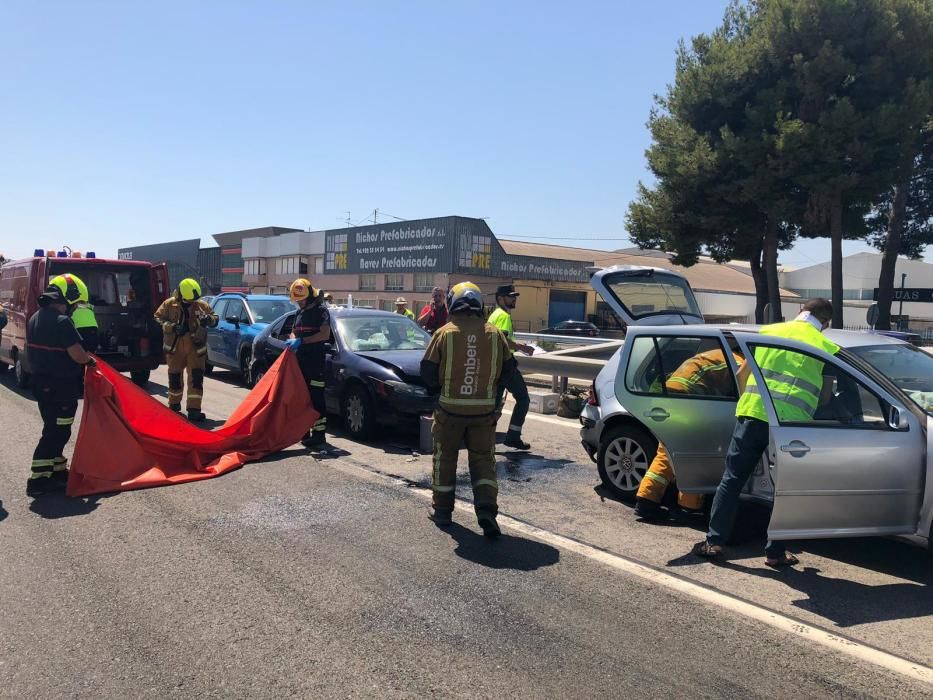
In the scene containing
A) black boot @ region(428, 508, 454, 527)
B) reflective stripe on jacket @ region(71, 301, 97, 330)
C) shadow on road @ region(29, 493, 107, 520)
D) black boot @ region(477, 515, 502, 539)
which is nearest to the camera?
black boot @ region(477, 515, 502, 539)

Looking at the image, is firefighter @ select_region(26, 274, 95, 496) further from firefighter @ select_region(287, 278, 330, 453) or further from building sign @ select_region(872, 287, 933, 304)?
building sign @ select_region(872, 287, 933, 304)

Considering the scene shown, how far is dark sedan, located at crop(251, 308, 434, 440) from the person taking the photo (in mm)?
8180

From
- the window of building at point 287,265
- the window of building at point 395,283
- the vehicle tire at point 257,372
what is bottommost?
the vehicle tire at point 257,372

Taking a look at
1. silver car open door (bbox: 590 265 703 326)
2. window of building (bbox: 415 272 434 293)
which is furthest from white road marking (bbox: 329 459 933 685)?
window of building (bbox: 415 272 434 293)

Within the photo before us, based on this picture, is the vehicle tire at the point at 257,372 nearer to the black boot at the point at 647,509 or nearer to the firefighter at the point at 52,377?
the firefighter at the point at 52,377

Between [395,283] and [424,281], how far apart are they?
295 centimetres

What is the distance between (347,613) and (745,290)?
195ft

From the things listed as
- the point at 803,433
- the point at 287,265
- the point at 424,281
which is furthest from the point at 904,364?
the point at 287,265

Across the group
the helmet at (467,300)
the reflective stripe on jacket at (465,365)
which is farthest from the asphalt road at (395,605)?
the helmet at (467,300)

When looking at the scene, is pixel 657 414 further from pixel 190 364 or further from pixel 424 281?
pixel 424 281

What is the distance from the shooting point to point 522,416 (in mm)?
8500

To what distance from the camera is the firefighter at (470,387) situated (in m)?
5.24

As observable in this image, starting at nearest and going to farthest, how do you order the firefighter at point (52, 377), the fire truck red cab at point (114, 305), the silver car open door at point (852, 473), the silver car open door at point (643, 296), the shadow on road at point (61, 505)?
the silver car open door at point (852, 473)
the shadow on road at point (61, 505)
the firefighter at point (52, 377)
the silver car open door at point (643, 296)
the fire truck red cab at point (114, 305)

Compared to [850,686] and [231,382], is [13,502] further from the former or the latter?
[231,382]
